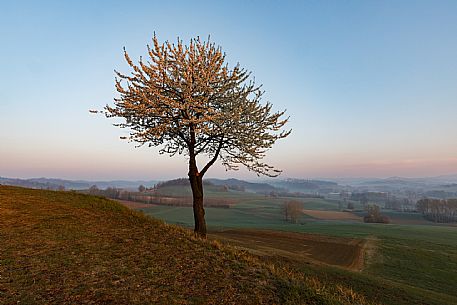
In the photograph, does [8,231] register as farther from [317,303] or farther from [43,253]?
[317,303]

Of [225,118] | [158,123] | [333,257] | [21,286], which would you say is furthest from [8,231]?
[333,257]

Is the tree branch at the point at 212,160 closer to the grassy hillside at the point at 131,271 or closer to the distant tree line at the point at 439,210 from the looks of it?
the grassy hillside at the point at 131,271

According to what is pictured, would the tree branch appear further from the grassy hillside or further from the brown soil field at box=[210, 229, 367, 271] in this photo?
the brown soil field at box=[210, 229, 367, 271]

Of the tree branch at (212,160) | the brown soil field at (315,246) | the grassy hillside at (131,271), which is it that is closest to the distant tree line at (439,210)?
the brown soil field at (315,246)

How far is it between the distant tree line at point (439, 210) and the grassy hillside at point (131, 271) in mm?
143070

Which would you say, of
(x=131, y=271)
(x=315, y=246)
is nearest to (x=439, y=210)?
(x=315, y=246)

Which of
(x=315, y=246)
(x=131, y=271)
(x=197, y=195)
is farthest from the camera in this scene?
(x=315, y=246)

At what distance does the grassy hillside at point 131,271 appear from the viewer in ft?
22.5

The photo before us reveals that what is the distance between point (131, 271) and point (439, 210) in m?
159

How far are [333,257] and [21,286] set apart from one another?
1268 inches

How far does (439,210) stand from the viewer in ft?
411

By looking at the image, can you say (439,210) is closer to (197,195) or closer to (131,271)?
(197,195)

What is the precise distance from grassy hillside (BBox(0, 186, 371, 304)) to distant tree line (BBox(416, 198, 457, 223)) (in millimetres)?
143070

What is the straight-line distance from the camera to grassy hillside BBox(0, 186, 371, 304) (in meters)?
6.86
